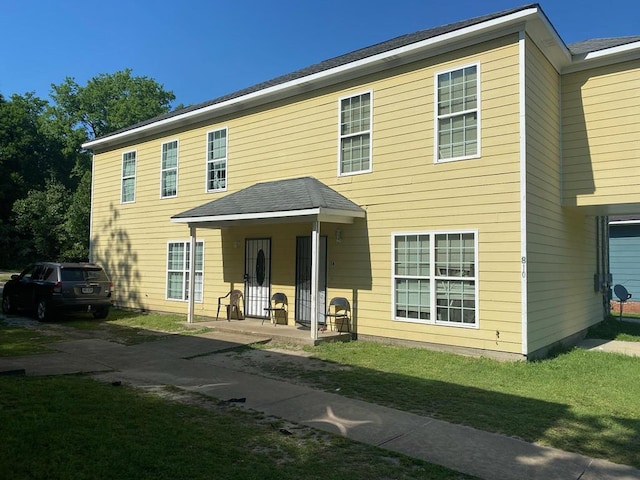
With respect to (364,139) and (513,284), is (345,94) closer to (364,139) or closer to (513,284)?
(364,139)

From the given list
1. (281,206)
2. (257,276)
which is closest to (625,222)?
(257,276)

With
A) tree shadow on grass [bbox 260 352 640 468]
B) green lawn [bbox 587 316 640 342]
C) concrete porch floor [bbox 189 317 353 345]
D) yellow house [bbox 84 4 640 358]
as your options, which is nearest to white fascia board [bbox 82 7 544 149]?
yellow house [bbox 84 4 640 358]

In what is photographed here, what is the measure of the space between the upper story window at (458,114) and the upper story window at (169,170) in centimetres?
911

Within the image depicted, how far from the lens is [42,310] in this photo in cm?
1325

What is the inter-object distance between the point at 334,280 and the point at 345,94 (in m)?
4.39

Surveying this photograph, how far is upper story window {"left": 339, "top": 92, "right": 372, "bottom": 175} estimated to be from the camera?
10.7 meters

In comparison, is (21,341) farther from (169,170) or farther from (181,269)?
(169,170)

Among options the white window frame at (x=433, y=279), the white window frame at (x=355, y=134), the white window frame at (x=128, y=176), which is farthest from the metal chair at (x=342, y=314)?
the white window frame at (x=128, y=176)

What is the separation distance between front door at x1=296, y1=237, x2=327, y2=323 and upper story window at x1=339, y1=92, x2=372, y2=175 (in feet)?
6.24

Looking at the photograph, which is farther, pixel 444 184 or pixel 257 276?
pixel 257 276

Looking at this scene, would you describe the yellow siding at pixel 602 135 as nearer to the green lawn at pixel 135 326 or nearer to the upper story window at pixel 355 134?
the upper story window at pixel 355 134

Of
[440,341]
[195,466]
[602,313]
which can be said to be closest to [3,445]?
[195,466]

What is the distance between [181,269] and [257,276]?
340 centimetres

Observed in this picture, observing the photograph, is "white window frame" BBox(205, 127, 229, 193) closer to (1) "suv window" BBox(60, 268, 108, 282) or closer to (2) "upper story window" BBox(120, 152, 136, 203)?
(1) "suv window" BBox(60, 268, 108, 282)
